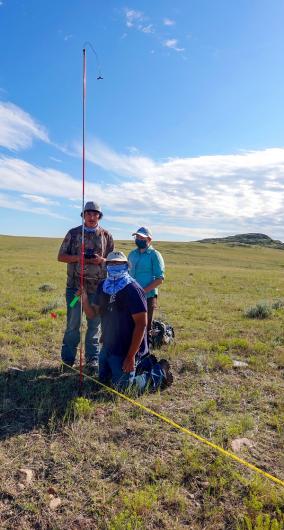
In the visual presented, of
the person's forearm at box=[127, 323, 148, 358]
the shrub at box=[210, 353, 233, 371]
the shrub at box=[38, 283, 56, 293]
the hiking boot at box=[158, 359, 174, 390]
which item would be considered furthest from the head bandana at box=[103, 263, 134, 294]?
the shrub at box=[38, 283, 56, 293]

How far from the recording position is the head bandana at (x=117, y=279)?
5.68 metres

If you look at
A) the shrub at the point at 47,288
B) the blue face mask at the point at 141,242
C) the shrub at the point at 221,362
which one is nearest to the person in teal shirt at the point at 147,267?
the blue face mask at the point at 141,242

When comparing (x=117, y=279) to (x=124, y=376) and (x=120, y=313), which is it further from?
(x=124, y=376)

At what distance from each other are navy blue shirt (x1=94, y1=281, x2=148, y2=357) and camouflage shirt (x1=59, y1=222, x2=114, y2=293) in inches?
27.4

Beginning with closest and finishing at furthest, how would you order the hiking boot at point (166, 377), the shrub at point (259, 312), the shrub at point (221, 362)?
the hiking boot at point (166, 377)
the shrub at point (221, 362)
the shrub at point (259, 312)

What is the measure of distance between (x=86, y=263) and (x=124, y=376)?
1.99m

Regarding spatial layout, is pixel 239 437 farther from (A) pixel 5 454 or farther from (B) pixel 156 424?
(A) pixel 5 454

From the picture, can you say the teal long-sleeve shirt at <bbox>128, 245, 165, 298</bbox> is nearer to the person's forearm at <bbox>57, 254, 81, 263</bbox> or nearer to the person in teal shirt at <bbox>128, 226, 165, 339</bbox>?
the person in teal shirt at <bbox>128, 226, 165, 339</bbox>

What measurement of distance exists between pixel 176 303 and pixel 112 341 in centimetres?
883

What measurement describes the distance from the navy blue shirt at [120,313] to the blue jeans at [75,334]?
0.72 meters

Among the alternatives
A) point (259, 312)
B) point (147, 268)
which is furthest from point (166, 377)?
point (259, 312)

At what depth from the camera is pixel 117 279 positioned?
5730mm

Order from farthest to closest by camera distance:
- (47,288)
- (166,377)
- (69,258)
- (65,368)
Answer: (47,288), (65,368), (69,258), (166,377)

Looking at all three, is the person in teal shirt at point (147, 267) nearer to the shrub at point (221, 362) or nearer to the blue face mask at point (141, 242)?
the blue face mask at point (141, 242)
